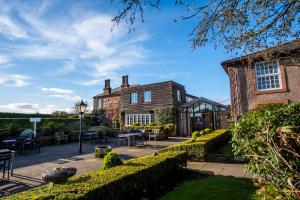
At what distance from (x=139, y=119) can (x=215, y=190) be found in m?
22.7

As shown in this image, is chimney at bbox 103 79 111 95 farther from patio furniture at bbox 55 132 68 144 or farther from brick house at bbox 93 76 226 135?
patio furniture at bbox 55 132 68 144

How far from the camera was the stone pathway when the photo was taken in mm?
6789

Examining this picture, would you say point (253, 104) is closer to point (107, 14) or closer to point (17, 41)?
point (107, 14)

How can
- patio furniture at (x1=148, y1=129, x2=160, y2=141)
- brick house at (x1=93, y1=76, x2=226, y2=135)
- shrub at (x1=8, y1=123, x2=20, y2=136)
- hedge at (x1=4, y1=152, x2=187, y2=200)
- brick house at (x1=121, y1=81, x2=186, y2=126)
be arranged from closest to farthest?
hedge at (x1=4, y1=152, x2=187, y2=200)
shrub at (x1=8, y1=123, x2=20, y2=136)
patio furniture at (x1=148, y1=129, x2=160, y2=141)
brick house at (x1=93, y1=76, x2=226, y2=135)
brick house at (x1=121, y1=81, x2=186, y2=126)

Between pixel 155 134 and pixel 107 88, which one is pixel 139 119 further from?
pixel 107 88

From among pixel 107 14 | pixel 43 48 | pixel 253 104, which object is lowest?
pixel 253 104

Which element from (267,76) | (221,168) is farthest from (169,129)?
(221,168)

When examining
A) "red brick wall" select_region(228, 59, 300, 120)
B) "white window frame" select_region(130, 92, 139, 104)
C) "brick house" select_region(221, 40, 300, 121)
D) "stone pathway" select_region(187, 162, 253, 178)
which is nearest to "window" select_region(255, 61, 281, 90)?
"brick house" select_region(221, 40, 300, 121)

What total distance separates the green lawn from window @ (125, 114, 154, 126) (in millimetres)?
20450

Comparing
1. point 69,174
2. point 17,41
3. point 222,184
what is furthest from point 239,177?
point 17,41

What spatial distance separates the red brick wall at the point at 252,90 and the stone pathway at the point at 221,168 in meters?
7.27

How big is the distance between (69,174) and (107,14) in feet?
11.8

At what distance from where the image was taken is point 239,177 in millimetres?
6324

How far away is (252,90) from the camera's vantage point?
14.0m
